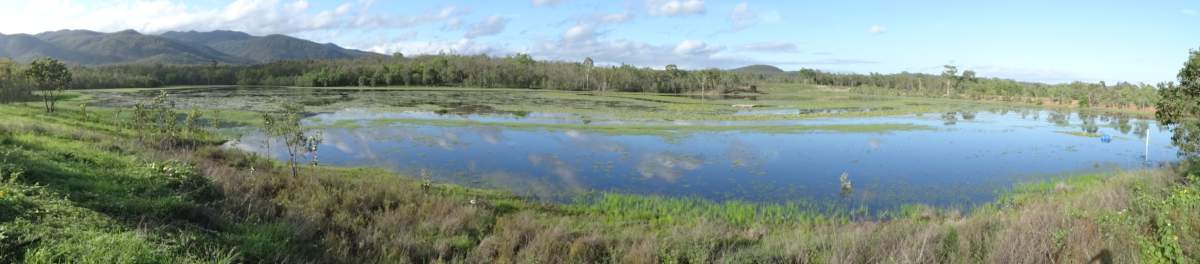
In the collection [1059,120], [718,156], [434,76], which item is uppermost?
[434,76]

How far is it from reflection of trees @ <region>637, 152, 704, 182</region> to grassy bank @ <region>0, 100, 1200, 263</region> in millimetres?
4596

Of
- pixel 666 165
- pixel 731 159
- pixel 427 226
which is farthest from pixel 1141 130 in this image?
pixel 427 226

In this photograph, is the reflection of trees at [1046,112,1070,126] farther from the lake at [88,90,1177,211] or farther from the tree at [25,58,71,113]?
the tree at [25,58,71,113]

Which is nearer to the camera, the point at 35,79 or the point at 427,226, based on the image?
the point at 427,226

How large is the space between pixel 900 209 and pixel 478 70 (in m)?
108

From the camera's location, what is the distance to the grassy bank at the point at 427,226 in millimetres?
5695

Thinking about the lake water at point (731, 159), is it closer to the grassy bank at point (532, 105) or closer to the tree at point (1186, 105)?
the tree at point (1186, 105)

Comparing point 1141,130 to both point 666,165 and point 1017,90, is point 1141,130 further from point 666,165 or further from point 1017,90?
point 1017,90

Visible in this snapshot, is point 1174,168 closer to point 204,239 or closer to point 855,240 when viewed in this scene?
point 855,240

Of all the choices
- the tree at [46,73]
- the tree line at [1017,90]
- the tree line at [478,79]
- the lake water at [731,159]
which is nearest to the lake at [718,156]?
the lake water at [731,159]

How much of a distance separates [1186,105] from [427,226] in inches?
783

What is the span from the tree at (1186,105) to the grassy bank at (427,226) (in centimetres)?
233

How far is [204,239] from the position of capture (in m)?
6.04

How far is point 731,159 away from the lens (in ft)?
76.6
